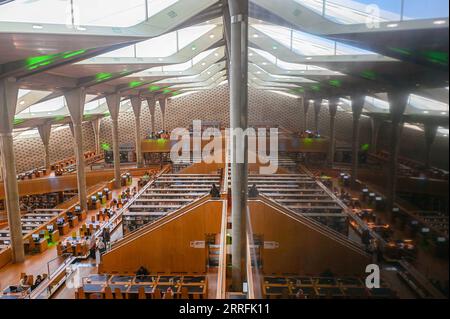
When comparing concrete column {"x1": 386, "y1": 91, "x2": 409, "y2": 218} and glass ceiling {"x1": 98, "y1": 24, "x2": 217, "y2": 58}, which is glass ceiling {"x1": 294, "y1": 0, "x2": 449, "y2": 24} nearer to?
concrete column {"x1": 386, "y1": 91, "x2": 409, "y2": 218}

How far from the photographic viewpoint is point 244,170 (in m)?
8.76

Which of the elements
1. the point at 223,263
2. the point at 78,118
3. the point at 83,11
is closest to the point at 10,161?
the point at 78,118

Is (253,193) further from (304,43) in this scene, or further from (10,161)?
(10,161)

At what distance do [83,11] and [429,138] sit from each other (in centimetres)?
1041

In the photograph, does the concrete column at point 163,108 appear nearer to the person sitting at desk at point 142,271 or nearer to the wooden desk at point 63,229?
the wooden desk at point 63,229

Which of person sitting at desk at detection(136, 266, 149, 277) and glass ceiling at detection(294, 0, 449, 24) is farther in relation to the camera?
person sitting at desk at detection(136, 266, 149, 277)

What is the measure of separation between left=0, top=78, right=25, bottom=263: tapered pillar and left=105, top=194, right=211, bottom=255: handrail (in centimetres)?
367

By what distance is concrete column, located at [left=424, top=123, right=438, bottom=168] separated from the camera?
0.75 meters

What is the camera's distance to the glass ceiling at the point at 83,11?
8148mm

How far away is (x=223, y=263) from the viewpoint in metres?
9.23

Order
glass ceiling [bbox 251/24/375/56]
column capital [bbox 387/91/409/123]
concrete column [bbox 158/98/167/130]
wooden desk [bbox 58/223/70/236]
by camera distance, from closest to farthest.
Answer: column capital [bbox 387/91/409/123] < glass ceiling [bbox 251/24/375/56] < wooden desk [bbox 58/223/70/236] < concrete column [bbox 158/98/167/130]

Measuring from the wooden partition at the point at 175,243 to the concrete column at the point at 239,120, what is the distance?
8.86ft

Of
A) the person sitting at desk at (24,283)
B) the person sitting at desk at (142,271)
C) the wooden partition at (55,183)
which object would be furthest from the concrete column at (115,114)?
the person sitting at desk at (24,283)

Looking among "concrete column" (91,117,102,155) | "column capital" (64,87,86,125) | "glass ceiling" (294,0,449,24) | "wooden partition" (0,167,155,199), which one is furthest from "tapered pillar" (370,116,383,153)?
"concrete column" (91,117,102,155)
